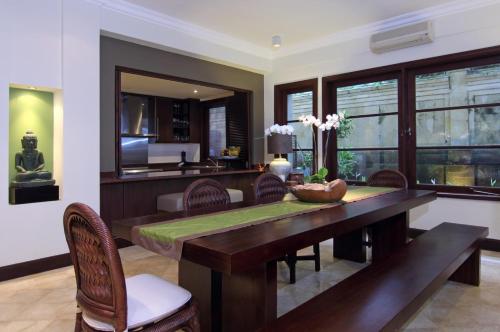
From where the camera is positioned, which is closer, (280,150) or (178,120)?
(280,150)

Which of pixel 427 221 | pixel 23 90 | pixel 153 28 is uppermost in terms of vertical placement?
pixel 153 28

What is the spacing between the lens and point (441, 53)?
408cm

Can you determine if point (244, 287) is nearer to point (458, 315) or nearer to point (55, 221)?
point (458, 315)

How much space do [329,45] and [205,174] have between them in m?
2.53

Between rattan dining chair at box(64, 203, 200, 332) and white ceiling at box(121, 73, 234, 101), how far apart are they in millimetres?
4723

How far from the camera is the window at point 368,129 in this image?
464 centimetres

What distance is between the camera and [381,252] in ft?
10.9

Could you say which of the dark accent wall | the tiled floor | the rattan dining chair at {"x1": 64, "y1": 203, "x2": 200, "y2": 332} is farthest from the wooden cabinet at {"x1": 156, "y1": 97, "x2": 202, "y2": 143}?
the rattan dining chair at {"x1": 64, "y1": 203, "x2": 200, "y2": 332}

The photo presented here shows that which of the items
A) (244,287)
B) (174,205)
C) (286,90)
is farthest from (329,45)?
(244,287)

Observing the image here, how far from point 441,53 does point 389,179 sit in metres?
1.64

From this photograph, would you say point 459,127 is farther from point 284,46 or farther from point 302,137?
point 284,46

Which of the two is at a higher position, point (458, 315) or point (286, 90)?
point (286, 90)

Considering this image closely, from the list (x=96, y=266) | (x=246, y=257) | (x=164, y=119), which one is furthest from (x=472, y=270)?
(x=164, y=119)

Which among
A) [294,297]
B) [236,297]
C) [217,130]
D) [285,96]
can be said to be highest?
[285,96]
